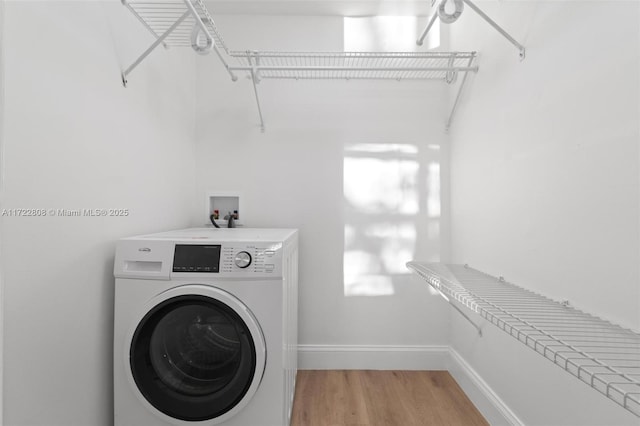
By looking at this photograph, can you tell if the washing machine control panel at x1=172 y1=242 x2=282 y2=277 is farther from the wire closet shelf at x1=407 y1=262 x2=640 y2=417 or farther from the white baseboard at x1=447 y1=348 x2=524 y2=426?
the white baseboard at x1=447 y1=348 x2=524 y2=426

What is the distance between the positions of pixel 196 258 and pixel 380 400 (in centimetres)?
131

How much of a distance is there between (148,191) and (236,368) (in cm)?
98

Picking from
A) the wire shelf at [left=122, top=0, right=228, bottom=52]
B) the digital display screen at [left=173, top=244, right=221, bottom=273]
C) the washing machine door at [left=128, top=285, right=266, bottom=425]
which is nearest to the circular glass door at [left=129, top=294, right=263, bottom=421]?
the washing machine door at [left=128, top=285, right=266, bottom=425]

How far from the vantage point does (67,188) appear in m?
1.24

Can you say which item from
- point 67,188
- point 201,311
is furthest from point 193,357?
point 67,188

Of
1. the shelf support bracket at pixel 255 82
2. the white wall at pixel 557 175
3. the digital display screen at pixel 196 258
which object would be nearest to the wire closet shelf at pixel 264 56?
the shelf support bracket at pixel 255 82

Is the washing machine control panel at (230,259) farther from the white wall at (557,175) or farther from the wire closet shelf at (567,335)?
the white wall at (557,175)

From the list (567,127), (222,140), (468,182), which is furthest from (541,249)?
(222,140)

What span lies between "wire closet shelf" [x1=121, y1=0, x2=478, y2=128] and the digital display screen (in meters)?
0.81

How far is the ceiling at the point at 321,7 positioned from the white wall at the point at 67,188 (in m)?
0.77

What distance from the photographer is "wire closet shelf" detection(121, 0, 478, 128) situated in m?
1.50

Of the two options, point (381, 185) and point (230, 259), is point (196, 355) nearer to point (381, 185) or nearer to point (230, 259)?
point (230, 259)

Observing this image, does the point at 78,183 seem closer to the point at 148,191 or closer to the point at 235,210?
the point at 148,191

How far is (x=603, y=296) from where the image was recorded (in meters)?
1.06
